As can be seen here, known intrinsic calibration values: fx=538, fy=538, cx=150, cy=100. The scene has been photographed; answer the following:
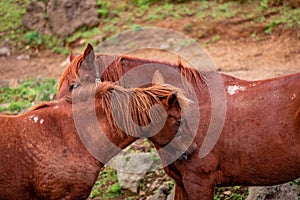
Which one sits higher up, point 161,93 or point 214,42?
point 161,93

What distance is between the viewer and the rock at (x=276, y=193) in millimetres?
5477

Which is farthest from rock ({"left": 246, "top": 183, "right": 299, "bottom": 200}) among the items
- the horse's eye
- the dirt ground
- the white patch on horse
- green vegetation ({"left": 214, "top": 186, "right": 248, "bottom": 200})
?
the dirt ground

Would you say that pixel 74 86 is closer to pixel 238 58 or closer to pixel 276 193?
pixel 276 193

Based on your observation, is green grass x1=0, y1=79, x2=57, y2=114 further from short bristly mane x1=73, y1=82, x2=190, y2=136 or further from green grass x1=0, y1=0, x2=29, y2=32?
short bristly mane x1=73, y1=82, x2=190, y2=136

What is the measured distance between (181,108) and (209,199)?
88 centimetres

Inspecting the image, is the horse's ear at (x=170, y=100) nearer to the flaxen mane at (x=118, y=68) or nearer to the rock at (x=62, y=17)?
the flaxen mane at (x=118, y=68)

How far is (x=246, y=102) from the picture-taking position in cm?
474

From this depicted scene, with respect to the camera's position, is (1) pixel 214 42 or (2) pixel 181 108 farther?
(1) pixel 214 42

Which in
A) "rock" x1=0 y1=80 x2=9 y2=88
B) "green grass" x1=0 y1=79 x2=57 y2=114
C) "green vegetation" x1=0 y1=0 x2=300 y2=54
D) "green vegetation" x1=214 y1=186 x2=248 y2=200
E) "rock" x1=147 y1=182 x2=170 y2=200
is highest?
"green vegetation" x1=0 y1=0 x2=300 y2=54

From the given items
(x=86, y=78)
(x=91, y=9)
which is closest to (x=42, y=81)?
(x=91, y=9)

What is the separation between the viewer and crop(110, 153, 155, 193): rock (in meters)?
6.18

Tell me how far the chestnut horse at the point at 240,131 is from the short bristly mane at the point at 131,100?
0.43m

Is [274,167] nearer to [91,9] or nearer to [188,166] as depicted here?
[188,166]

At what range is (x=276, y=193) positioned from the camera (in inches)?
217
